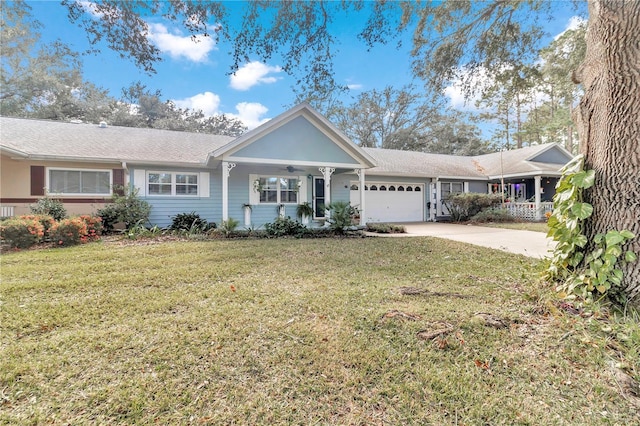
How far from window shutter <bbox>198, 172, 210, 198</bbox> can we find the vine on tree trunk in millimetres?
10858

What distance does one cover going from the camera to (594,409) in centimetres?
199

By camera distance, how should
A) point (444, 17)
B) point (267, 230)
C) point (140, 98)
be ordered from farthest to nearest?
point (140, 98), point (267, 230), point (444, 17)

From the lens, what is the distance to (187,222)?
35.0 feet

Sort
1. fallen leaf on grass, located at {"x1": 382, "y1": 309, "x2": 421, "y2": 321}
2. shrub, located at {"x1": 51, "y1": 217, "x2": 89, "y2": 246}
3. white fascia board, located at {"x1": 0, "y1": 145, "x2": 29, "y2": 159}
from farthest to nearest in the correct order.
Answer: white fascia board, located at {"x1": 0, "y1": 145, "x2": 29, "y2": 159}
shrub, located at {"x1": 51, "y1": 217, "x2": 89, "y2": 246}
fallen leaf on grass, located at {"x1": 382, "y1": 309, "x2": 421, "y2": 321}

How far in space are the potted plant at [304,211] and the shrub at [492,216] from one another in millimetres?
8633

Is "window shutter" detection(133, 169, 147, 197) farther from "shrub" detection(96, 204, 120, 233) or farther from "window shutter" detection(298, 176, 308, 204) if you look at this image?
"window shutter" detection(298, 176, 308, 204)

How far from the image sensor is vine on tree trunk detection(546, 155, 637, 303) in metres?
2.98

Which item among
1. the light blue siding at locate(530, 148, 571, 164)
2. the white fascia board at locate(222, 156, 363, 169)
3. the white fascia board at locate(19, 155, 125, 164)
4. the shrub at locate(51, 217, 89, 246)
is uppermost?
the light blue siding at locate(530, 148, 571, 164)

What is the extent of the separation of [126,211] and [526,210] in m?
18.3

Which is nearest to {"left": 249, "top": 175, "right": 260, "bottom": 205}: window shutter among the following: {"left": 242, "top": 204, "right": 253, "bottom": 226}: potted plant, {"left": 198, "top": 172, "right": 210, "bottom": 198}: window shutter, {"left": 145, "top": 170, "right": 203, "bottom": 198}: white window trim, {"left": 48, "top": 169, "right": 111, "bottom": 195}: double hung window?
{"left": 242, "top": 204, "right": 253, "bottom": 226}: potted plant

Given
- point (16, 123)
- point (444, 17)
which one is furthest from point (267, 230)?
point (16, 123)

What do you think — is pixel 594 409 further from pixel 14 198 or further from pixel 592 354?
pixel 14 198

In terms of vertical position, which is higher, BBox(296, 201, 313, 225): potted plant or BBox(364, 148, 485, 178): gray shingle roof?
BBox(364, 148, 485, 178): gray shingle roof

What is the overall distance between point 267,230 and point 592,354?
8237 mm
